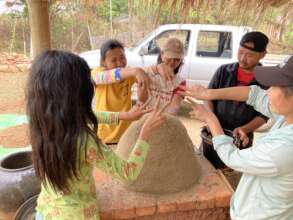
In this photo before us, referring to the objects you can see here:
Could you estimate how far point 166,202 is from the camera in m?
1.59

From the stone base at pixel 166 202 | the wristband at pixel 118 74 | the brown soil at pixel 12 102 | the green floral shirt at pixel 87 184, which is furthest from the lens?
the brown soil at pixel 12 102

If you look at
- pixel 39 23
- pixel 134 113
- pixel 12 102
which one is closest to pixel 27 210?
pixel 134 113

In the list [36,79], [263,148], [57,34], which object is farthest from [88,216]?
[57,34]

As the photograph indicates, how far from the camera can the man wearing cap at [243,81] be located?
226 cm

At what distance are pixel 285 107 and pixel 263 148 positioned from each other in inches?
6.8

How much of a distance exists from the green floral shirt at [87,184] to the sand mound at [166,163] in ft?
1.24

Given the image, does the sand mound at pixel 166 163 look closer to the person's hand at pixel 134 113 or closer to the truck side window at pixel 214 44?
the person's hand at pixel 134 113

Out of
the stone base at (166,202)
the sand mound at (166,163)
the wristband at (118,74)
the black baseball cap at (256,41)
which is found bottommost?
the stone base at (166,202)

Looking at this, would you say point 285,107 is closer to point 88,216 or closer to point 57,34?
point 88,216

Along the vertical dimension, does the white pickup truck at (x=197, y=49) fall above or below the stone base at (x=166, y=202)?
above

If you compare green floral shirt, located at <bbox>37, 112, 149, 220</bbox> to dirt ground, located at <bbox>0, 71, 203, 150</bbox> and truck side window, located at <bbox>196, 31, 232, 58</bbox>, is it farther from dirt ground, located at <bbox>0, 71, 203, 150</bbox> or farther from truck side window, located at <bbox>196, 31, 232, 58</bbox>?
truck side window, located at <bbox>196, 31, 232, 58</bbox>

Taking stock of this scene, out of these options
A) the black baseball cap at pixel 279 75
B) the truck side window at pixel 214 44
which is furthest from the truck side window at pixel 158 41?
the black baseball cap at pixel 279 75

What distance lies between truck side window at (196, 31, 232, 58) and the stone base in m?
4.47

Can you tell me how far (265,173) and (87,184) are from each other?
71 centimetres
